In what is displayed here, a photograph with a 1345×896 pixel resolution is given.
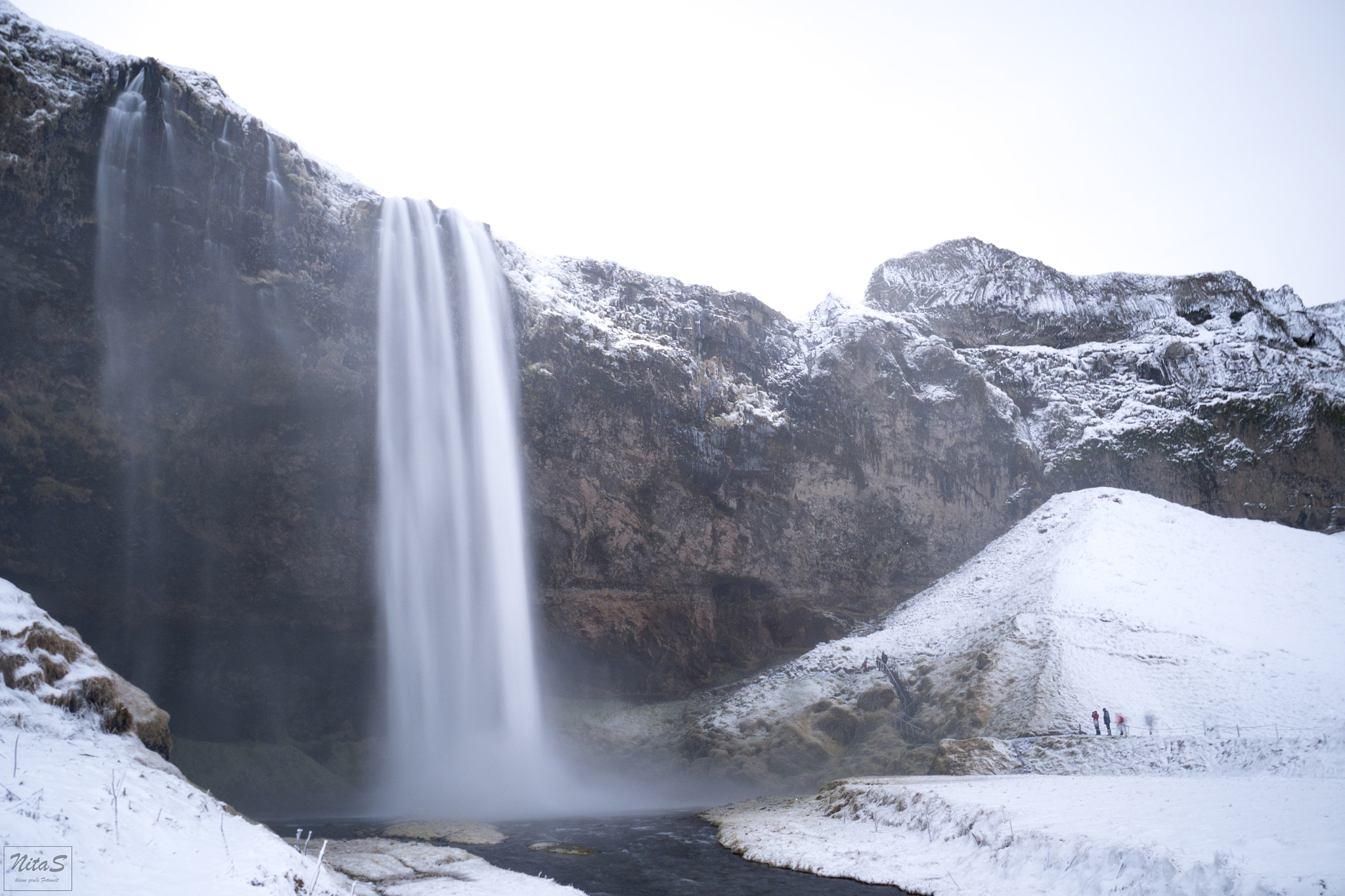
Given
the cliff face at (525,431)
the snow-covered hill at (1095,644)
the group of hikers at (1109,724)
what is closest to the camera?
the group of hikers at (1109,724)

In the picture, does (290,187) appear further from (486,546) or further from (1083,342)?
(1083,342)

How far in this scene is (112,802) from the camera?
838cm

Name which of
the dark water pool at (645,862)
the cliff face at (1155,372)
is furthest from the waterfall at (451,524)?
the cliff face at (1155,372)

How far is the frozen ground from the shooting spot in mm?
A: 9023

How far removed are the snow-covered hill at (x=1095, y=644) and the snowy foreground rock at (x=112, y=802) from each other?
772 inches

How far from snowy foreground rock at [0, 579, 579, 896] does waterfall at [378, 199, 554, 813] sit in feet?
65.0

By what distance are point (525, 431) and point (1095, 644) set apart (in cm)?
2606

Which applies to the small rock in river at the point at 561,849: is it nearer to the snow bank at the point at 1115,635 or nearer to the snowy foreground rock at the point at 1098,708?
the snowy foreground rock at the point at 1098,708

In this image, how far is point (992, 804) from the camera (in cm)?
1385

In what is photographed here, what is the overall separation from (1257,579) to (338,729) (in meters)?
46.0

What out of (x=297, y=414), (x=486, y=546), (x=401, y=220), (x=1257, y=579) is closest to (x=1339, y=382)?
(x=1257, y=579)

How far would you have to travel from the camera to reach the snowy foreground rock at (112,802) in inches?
285

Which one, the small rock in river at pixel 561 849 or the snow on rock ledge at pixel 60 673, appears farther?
the small rock in river at pixel 561 849

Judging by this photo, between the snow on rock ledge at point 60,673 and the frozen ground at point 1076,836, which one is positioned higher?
the snow on rock ledge at point 60,673
